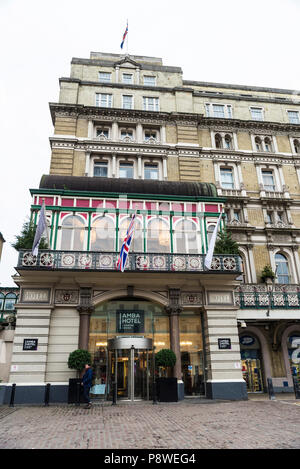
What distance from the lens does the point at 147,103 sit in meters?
28.0

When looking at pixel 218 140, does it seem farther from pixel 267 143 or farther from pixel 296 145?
pixel 296 145

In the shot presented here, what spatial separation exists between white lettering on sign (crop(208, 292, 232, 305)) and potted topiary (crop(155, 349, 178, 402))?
342 centimetres

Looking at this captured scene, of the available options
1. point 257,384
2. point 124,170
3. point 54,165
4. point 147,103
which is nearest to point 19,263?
point 54,165

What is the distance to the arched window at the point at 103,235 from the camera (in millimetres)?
17516

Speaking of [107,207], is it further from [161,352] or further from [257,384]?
[257,384]

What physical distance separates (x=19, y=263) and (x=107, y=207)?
5.34m

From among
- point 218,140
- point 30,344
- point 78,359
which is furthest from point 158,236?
point 218,140

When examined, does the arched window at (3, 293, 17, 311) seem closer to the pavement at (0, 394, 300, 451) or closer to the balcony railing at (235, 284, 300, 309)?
the pavement at (0, 394, 300, 451)

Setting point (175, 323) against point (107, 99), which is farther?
point (107, 99)

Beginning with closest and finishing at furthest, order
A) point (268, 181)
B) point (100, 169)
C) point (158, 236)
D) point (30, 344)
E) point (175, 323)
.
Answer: point (30, 344), point (175, 323), point (158, 236), point (100, 169), point (268, 181)

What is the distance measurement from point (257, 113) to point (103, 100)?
13.3 metres

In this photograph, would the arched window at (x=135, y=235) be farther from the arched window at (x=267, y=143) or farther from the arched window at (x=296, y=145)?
the arched window at (x=296, y=145)

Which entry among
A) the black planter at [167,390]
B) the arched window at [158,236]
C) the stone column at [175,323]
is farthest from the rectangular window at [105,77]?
the black planter at [167,390]

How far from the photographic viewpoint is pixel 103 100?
2745 centimetres
